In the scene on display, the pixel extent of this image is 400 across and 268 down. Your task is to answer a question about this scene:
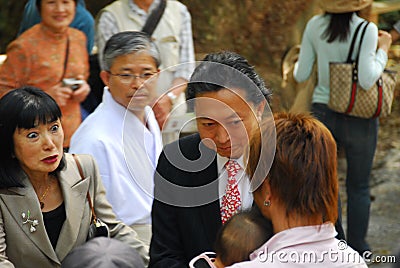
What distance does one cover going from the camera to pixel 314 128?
268cm

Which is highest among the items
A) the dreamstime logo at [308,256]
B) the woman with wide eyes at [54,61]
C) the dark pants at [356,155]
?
the woman with wide eyes at [54,61]

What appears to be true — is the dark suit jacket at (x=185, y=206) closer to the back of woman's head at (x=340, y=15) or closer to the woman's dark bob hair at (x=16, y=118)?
the woman's dark bob hair at (x=16, y=118)

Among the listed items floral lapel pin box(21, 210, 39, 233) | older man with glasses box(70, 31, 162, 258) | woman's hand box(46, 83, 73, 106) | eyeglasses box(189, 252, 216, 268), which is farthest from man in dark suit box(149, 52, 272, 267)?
woman's hand box(46, 83, 73, 106)

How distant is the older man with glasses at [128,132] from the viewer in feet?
12.6

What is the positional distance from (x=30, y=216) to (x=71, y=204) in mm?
166

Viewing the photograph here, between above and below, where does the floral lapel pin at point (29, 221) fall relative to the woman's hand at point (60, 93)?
below

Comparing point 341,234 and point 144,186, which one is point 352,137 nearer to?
point 144,186

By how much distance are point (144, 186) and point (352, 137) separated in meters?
1.96

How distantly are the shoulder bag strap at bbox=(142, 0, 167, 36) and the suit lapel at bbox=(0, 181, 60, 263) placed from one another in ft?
7.32

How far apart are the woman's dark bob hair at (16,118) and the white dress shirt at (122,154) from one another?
63 centimetres

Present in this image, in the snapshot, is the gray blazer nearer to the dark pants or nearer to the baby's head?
the baby's head

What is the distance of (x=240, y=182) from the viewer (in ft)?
10.3

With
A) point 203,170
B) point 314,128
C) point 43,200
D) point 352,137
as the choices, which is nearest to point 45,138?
point 43,200

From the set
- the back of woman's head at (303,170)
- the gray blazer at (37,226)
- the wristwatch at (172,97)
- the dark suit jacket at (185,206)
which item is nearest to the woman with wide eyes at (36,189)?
the gray blazer at (37,226)
